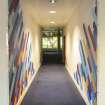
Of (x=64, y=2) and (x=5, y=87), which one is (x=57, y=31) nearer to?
(x=64, y=2)

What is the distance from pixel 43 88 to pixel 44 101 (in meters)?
1.46

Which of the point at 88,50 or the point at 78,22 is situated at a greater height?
the point at 78,22

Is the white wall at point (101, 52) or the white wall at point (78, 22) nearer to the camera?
the white wall at point (101, 52)

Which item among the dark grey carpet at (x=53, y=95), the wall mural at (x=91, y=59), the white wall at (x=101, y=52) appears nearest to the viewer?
the white wall at (x=101, y=52)

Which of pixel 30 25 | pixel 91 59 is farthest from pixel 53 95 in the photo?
pixel 30 25

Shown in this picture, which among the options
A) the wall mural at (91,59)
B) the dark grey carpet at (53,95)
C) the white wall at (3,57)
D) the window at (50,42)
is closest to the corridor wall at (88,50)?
the wall mural at (91,59)

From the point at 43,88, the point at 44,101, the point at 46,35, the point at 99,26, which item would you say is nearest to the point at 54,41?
the point at 46,35

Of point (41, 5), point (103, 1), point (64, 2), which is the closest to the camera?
point (103, 1)

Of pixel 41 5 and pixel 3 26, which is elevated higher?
pixel 41 5

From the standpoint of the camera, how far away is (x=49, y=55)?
→ 16000 millimetres

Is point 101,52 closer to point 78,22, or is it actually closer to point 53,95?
point 53,95

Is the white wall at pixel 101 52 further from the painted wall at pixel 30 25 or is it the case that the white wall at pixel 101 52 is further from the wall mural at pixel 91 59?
the painted wall at pixel 30 25

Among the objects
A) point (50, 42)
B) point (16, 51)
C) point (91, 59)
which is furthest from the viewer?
point (50, 42)

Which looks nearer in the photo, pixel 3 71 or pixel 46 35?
pixel 3 71
